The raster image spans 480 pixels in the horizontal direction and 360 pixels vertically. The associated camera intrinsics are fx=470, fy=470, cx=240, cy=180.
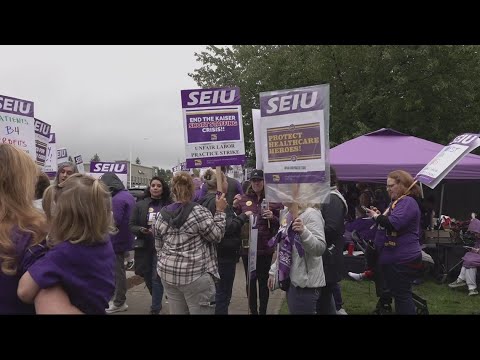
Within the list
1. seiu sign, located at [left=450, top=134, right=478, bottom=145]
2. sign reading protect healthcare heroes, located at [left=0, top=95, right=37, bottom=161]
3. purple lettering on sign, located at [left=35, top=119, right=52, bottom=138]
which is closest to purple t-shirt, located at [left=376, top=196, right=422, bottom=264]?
seiu sign, located at [left=450, top=134, right=478, bottom=145]

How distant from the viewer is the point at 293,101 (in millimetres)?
3893

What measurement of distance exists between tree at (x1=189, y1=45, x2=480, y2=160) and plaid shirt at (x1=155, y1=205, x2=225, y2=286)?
48.4 ft

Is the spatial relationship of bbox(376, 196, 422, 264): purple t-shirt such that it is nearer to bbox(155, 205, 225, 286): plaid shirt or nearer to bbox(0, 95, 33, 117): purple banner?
bbox(155, 205, 225, 286): plaid shirt

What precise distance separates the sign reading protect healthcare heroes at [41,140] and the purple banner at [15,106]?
1.07m

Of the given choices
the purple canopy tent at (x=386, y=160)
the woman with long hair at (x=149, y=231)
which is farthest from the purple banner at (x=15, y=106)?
the purple canopy tent at (x=386, y=160)

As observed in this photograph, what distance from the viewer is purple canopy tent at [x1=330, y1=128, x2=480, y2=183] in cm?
920

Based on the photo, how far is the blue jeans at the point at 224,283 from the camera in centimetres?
549

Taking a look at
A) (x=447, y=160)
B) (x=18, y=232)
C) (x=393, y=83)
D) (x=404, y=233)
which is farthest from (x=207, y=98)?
(x=393, y=83)

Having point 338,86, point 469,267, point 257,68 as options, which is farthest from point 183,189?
point 257,68

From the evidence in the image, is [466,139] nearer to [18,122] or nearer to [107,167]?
[18,122]

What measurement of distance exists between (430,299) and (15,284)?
7199 millimetres

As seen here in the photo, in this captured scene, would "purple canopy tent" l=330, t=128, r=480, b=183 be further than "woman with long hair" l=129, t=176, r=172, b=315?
Yes

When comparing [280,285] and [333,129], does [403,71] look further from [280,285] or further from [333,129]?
[280,285]

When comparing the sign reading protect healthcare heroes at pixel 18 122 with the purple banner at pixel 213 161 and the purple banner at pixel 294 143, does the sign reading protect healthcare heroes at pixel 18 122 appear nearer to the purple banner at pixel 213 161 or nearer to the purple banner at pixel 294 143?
the purple banner at pixel 213 161
